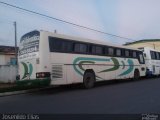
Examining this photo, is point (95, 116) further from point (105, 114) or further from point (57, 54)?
point (57, 54)

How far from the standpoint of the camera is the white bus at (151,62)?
28.4m

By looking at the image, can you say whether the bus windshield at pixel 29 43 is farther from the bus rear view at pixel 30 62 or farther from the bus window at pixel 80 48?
the bus window at pixel 80 48

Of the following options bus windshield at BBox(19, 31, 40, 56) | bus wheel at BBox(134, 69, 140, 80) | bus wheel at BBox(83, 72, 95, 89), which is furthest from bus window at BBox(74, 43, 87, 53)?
bus wheel at BBox(134, 69, 140, 80)

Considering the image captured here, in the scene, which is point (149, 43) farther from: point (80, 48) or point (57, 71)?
point (57, 71)

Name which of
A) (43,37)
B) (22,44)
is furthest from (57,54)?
(22,44)

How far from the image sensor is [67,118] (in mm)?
8242

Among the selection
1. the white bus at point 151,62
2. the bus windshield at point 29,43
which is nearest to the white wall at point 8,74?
the bus windshield at point 29,43

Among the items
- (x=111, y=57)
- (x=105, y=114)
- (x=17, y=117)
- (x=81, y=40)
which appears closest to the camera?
(x=17, y=117)

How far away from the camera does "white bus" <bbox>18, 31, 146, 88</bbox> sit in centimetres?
1460

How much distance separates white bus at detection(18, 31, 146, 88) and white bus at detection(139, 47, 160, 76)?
29.4 ft

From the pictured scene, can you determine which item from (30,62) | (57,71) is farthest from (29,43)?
(57,71)

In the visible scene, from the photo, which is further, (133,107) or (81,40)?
(81,40)

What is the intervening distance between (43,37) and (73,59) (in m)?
2.59

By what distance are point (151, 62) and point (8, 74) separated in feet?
48.1
